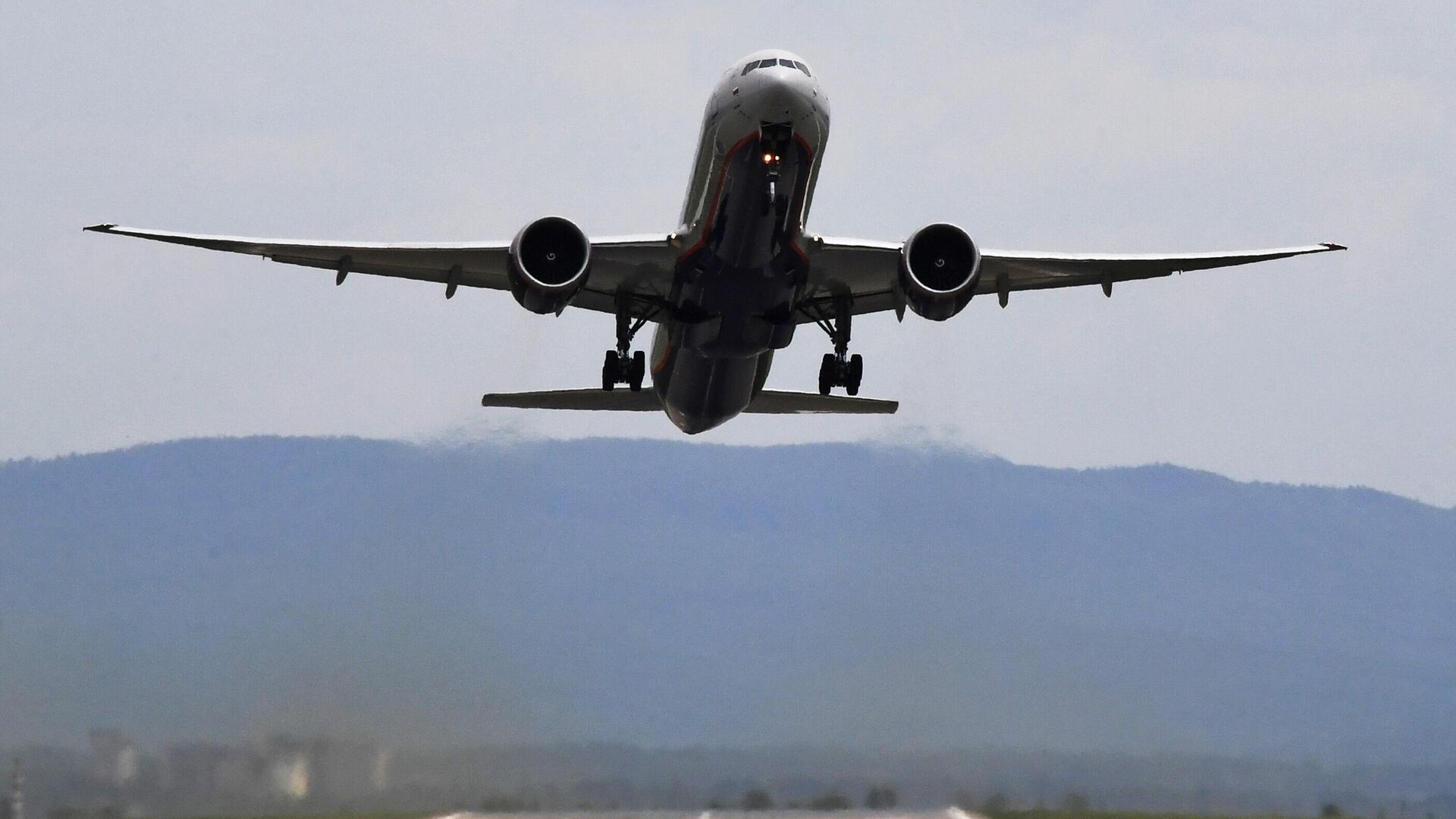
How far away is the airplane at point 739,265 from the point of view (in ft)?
85.7

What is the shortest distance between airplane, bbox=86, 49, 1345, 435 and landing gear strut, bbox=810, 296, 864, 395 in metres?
0.03

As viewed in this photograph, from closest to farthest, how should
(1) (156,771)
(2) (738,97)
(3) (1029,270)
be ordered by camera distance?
1. (2) (738,97)
2. (1) (156,771)
3. (3) (1029,270)

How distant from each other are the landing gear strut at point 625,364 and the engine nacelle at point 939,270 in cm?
507

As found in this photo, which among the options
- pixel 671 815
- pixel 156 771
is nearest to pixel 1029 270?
pixel 671 815

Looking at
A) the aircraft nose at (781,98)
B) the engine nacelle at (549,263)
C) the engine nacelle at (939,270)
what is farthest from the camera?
the engine nacelle at (939,270)

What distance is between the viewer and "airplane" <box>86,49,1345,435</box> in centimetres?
2612

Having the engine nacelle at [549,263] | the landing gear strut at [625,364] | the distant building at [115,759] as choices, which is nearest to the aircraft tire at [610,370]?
the landing gear strut at [625,364]

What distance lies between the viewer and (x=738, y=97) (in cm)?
2589

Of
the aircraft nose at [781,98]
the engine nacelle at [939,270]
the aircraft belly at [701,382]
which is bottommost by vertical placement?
the aircraft belly at [701,382]

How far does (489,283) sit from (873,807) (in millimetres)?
10264

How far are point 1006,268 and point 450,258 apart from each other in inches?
332

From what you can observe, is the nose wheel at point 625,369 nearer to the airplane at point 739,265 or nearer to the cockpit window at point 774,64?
the airplane at point 739,265

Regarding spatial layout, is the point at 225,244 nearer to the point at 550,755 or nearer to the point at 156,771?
the point at 156,771

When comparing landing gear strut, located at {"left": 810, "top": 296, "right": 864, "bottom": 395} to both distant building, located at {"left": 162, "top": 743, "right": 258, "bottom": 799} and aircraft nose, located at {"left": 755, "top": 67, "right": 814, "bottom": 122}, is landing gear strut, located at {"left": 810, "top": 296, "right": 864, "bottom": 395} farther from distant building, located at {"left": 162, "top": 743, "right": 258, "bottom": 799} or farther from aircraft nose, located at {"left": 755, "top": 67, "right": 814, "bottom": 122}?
distant building, located at {"left": 162, "top": 743, "right": 258, "bottom": 799}
